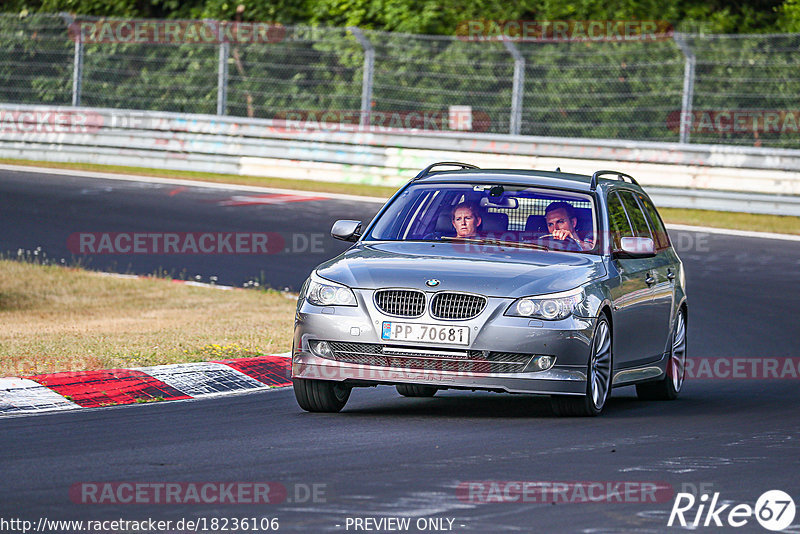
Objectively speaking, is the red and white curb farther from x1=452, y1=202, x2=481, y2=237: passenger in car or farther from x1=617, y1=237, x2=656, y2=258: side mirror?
x1=617, y1=237, x2=656, y2=258: side mirror

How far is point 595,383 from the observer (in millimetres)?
9422

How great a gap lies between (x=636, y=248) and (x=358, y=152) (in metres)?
16.8

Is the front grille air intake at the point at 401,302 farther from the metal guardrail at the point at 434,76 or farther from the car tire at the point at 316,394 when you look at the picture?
the metal guardrail at the point at 434,76

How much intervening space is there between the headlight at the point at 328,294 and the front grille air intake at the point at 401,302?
0.17 m

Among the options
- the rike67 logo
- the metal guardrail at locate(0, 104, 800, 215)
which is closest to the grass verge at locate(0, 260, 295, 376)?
the rike67 logo

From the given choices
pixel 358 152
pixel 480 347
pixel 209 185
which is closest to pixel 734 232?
pixel 358 152

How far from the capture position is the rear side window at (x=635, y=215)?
11.1 meters

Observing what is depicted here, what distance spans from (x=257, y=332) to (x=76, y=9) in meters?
24.4

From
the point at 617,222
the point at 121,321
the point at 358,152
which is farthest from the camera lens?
the point at 358,152

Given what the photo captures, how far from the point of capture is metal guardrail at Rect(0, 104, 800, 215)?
23.7 meters

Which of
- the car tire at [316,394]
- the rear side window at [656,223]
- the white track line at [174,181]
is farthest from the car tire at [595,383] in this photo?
the white track line at [174,181]

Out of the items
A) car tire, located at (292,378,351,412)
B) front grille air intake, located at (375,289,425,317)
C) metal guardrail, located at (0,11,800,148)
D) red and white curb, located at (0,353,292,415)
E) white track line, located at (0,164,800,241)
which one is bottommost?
red and white curb, located at (0,353,292,415)

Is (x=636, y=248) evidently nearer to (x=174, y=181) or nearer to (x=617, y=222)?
(x=617, y=222)

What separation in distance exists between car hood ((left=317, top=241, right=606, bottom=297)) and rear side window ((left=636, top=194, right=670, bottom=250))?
70.4 inches
